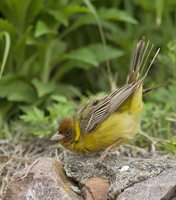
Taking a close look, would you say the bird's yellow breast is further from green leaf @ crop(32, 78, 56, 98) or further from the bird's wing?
green leaf @ crop(32, 78, 56, 98)

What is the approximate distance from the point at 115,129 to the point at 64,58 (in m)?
2.23

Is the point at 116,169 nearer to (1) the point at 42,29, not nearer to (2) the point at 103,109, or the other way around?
(2) the point at 103,109

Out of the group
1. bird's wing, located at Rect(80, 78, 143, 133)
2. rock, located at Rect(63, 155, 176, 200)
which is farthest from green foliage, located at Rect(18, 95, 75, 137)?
rock, located at Rect(63, 155, 176, 200)

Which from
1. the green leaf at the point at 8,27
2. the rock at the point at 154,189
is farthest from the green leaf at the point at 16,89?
the rock at the point at 154,189

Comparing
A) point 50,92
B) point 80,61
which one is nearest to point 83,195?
point 50,92

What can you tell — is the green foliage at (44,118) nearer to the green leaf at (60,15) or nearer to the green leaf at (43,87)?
the green leaf at (43,87)

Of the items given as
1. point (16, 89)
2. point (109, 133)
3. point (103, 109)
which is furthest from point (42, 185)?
point (16, 89)

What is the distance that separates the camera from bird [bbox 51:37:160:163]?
3.51 m

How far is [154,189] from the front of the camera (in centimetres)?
269

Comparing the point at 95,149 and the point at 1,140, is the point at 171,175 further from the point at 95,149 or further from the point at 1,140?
the point at 1,140

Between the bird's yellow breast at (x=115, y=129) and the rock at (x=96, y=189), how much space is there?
51 centimetres

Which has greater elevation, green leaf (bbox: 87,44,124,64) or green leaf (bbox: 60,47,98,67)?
green leaf (bbox: 60,47,98,67)

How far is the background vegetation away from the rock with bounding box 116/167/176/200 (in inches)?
43.8

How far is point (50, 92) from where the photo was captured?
534 cm
